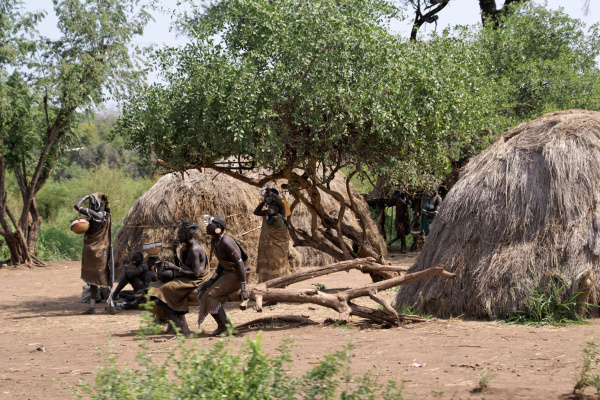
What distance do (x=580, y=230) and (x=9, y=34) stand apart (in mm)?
12781

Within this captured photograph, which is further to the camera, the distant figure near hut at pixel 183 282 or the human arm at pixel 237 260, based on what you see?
the distant figure near hut at pixel 183 282

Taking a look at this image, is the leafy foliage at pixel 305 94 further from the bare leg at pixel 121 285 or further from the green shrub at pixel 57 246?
the green shrub at pixel 57 246

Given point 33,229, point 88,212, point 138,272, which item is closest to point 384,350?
point 138,272

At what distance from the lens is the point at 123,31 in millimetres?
14469

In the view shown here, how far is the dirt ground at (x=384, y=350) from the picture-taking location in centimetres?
456

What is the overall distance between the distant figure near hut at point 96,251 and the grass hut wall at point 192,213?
11.0 feet

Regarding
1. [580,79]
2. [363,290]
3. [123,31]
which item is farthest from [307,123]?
[580,79]

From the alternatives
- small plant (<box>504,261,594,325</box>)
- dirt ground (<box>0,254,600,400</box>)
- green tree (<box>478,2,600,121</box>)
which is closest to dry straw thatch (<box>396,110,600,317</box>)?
small plant (<box>504,261,594,325</box>)

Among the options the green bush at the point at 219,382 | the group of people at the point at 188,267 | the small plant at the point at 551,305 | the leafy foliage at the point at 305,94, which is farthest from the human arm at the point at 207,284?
the green bush at the point at 219,382

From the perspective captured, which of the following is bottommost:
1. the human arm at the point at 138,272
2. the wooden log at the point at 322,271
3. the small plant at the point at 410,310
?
the small plant at the point at 410,310

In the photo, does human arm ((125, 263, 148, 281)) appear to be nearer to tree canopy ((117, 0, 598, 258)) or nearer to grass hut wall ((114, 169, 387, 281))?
tree canopy ((117, 0, 598, 258))

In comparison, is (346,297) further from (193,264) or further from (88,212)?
(88,212)

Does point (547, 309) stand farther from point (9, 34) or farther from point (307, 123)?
point (9, 34)

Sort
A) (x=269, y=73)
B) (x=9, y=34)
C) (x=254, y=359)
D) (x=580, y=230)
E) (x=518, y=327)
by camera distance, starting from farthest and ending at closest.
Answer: (x=9, y=34), (x=269, y=73), (x=580, y=230), (x=518, y=327), (x=254, y=359)
